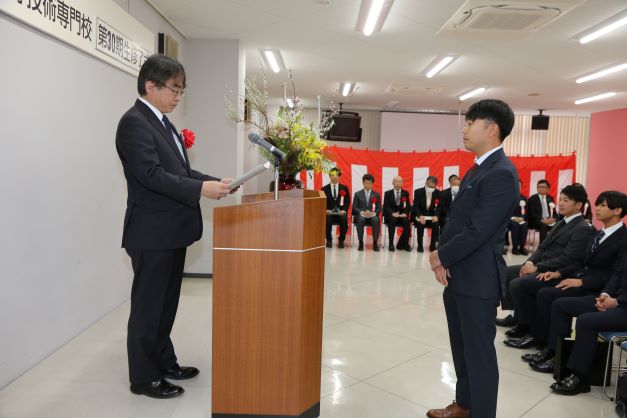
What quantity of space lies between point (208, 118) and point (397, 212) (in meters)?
4.56

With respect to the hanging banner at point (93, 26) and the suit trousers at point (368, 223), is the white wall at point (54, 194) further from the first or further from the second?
the suit trousers at point (368, 223)

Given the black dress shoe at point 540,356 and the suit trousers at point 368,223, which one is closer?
the black dress shoe at point 540,356

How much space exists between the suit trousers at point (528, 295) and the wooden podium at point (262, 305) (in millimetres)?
2328

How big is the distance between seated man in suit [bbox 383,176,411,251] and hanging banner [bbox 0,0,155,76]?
5.65 metres

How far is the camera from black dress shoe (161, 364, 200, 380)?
10.0 ft

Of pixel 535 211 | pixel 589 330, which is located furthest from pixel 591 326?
pixel 535 211

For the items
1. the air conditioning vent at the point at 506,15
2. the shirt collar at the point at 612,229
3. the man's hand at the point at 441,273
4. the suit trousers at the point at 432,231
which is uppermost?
the air conditioning vent at the point at 506,15

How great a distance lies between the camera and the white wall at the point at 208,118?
20.0ft

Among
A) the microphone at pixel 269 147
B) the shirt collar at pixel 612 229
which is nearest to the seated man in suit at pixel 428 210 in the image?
the shirt collar at pixel 612 229

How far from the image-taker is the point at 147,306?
2.73 metres

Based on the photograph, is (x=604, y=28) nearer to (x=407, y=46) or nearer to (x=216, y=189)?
(x=407, y=46)

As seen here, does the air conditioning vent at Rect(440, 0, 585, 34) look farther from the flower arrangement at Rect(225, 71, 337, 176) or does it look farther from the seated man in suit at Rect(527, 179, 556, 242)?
the seated man in suit at Rect(527, 179, 556, 242)

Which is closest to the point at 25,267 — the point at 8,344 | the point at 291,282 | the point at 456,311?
the point at 8,344

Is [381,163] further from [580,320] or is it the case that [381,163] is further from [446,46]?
[580,320]
